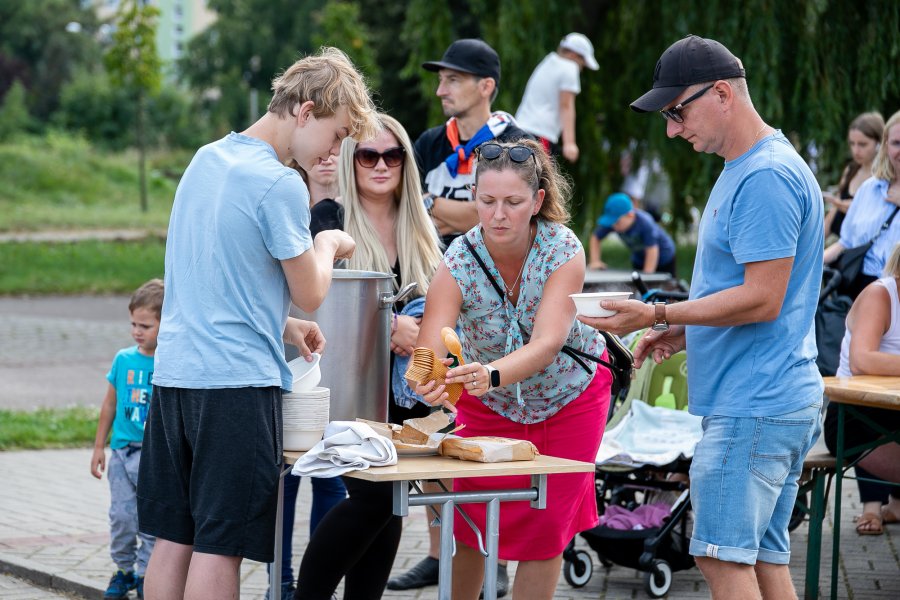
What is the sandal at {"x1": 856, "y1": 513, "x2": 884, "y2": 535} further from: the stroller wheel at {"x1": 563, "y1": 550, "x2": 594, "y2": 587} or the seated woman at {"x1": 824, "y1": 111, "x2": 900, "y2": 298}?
the stroller wheel at {"x1": 563, "y1": 550, "x2": 594, "y2": 587}

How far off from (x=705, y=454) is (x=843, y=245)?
397 cm

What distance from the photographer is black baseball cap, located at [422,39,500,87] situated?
5812 millimetres

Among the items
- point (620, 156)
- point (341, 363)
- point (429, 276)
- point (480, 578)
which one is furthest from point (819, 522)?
point (620, 156)

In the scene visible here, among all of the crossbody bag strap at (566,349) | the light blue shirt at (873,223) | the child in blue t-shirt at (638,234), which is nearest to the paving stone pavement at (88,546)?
the light blue shirt at (873,223)

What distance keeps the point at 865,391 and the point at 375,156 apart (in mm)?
2044

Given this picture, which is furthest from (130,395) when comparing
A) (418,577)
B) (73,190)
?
(73,190)

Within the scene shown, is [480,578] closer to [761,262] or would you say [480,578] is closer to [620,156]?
[761,262]

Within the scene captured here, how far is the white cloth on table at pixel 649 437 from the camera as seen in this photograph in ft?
17.7

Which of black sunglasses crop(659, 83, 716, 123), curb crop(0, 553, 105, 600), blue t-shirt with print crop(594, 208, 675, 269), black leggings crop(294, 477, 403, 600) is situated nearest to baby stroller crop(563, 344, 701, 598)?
black leggings crop(294, 477, 403, 600)

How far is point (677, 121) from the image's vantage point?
11.5ft

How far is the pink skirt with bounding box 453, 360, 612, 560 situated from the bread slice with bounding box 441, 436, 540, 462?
1.23 ft

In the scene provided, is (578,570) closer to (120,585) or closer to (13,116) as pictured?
(120,585)

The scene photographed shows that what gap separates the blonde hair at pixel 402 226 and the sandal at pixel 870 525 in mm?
2974

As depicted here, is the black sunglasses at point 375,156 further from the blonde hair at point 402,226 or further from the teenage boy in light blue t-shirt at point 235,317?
the teenage boy in light blue t-shirt at point 235,317
